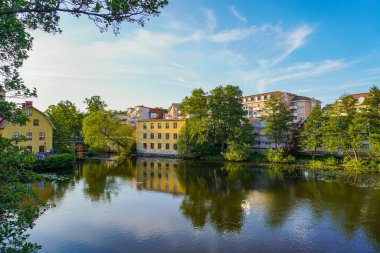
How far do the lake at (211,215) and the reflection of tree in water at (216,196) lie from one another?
7 cm

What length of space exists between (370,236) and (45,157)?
36.7m

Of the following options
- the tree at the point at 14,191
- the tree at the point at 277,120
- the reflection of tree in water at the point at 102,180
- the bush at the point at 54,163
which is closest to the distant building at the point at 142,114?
the bush at the point at 54,163

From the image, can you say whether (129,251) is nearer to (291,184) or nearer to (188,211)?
(188,211)

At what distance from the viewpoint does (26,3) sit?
7.62m

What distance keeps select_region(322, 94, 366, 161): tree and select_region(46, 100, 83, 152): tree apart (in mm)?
45644

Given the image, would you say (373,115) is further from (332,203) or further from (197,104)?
(197,104)

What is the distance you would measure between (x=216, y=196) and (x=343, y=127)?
2682 cm

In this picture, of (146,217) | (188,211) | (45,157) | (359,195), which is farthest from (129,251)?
(45,157)

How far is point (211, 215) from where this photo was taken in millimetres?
19000

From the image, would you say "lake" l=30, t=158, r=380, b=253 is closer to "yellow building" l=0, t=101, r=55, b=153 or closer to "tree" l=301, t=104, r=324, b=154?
"tree" l=301, t=104, r=324, b=154

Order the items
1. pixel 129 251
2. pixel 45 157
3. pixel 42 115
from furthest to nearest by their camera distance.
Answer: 1. pixel 42 115
2. pixel 45 157
3. pixel 129 251

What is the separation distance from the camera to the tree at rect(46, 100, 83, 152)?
A: 1997 inches

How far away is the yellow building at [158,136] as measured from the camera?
60.6 meters

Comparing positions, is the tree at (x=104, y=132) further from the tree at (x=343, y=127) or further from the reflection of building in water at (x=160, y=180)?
the tree at (x=343, y=127)
